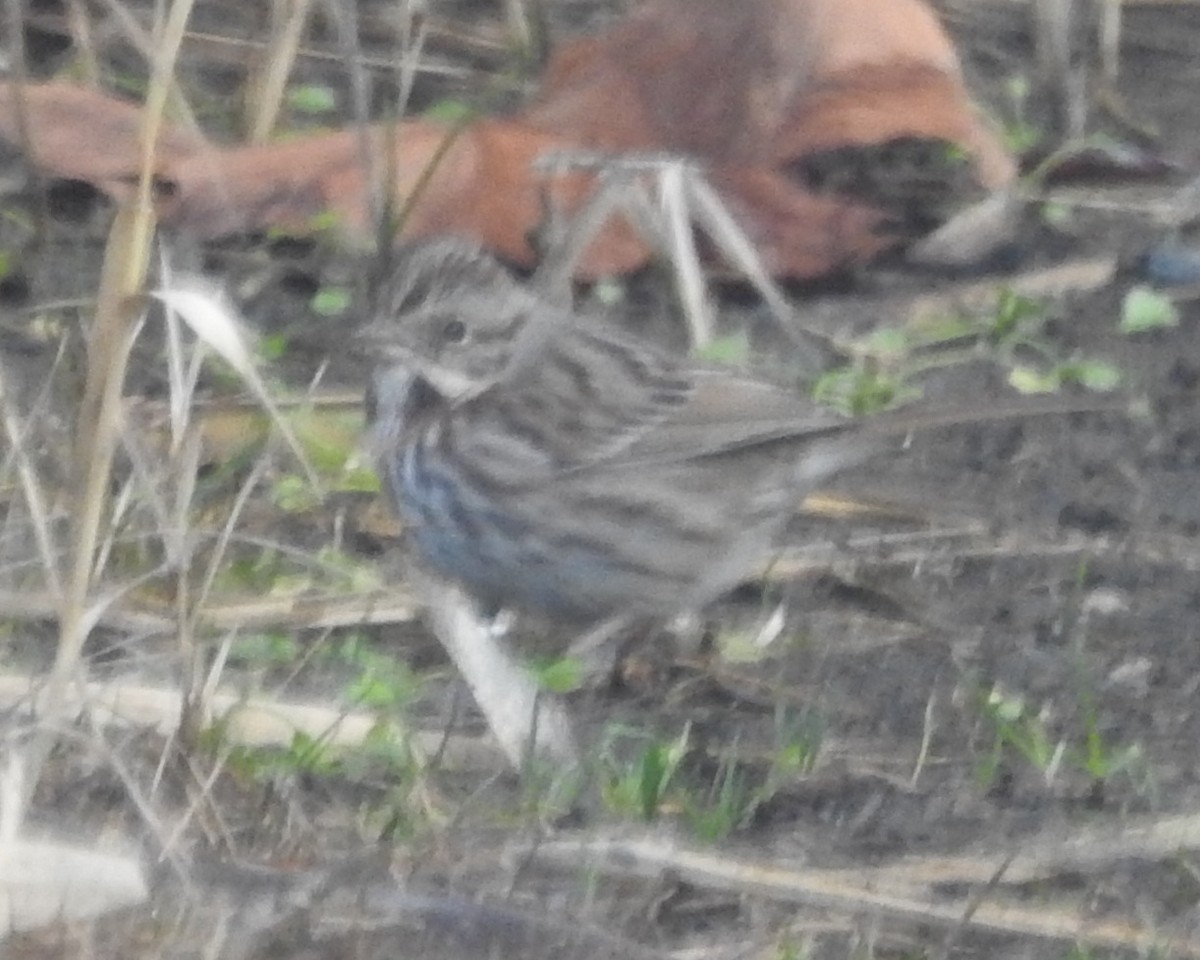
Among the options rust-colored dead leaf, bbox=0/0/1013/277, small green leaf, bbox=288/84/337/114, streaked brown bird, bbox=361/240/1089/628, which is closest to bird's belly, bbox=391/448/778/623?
streaked brown bird, bbox=361/240/1089/628

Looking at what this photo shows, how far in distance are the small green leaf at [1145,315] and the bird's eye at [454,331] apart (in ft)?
5.35

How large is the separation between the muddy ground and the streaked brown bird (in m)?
0.16

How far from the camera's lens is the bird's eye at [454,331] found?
15.3 feet

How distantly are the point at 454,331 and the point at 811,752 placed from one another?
46.6 inches

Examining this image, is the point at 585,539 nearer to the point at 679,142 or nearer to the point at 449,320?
the point at 449,320

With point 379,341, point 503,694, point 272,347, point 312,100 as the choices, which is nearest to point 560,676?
point 503,694

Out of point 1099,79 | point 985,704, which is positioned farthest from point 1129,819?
point 1099,79

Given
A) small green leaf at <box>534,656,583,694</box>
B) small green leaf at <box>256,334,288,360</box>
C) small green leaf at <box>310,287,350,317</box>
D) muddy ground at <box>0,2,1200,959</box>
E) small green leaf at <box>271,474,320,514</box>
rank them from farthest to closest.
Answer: small green leaf at <box>310,287,350,317</box> < small green leaf at <box>256,334,288,360</box> < small green leaf at <box>271,474,320,514</box> < small green leaf at <box>534,656,583,694</box> < muddy ground at <box>0,2,1200,959</box>

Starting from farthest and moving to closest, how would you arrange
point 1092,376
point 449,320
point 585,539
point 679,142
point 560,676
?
point 679,142
point 1092,376
point 449,320
point 585,539
point 560,676

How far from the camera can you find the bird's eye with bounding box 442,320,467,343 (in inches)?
183

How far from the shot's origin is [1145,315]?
553 cm

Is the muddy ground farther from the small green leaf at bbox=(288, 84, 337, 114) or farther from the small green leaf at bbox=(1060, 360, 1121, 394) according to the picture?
the small green leaf at bbox=(288, 84, 337, 114)

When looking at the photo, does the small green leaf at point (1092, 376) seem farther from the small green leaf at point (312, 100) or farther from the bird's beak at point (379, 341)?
the small green leaf at point (312, 100)

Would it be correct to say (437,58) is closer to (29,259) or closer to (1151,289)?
(29,259)
